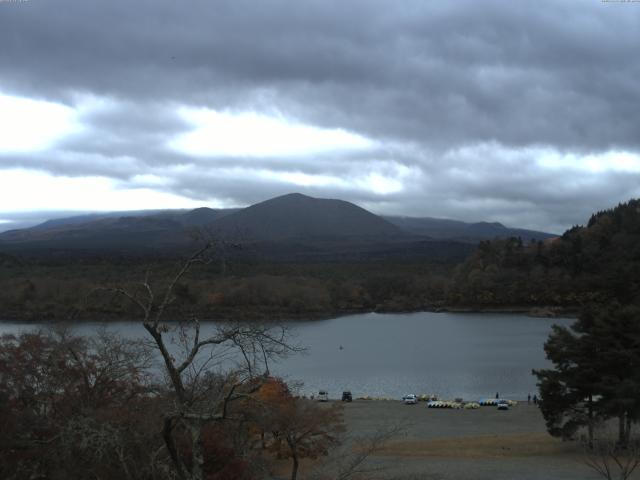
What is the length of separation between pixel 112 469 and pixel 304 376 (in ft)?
95.5

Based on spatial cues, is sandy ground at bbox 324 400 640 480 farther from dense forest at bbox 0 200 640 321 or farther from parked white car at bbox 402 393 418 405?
dense forest at bbox 0 200 640 321

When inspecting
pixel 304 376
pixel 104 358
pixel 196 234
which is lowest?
pixel 304 376

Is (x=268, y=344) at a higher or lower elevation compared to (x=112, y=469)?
higher

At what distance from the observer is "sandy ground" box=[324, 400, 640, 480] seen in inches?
580

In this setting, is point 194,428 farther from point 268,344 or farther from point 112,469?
point 112,469

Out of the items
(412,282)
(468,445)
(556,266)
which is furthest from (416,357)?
(556,266)

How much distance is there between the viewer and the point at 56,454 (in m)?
7.73

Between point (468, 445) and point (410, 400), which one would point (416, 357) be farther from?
point (468, 445)

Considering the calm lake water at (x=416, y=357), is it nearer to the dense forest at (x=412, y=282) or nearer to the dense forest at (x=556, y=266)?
the dense forest at (x=412, y=282)

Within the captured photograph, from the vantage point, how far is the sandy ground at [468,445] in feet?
48.4

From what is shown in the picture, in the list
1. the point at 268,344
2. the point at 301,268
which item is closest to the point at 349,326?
the point at 301,268

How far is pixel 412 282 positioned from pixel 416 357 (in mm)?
48909

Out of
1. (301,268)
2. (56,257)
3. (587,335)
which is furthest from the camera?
(301,268)

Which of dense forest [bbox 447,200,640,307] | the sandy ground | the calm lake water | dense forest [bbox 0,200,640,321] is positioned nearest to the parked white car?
the sandy ground
